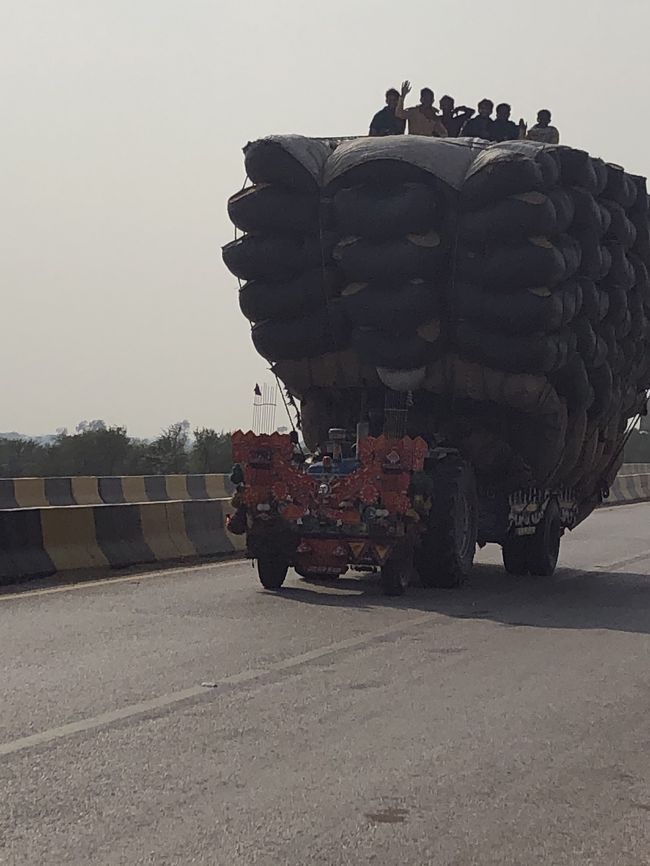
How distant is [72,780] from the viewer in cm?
612

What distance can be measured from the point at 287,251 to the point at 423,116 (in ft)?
10.1

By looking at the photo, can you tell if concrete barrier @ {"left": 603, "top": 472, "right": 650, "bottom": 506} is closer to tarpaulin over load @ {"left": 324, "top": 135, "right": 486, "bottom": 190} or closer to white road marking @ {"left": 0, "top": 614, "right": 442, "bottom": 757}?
tarpaulin over load @ {"left": 324, "top": 135, "right": 486, "bottom": 190}

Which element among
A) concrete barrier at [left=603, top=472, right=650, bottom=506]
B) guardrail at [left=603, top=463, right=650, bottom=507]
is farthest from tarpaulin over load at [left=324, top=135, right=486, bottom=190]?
concrete barrier at [left=603, top=472, right=650, bottom=506]

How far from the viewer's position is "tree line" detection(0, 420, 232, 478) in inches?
1575

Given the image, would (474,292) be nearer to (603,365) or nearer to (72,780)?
(603,365)

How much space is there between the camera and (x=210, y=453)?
42.1 metres

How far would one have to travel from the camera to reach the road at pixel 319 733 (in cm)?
543

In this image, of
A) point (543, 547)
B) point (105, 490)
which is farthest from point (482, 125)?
point (105, 490)

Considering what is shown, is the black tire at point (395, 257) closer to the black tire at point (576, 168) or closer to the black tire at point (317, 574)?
the black tire at point (576, 168)

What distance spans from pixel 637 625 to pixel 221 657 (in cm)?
426

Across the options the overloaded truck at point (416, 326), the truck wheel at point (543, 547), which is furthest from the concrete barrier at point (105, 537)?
the truck wheel at point (543, 547)

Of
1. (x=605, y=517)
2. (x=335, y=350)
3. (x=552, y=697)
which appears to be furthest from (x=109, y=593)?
(x=605, y=517)

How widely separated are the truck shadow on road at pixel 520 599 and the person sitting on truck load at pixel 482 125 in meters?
5.07

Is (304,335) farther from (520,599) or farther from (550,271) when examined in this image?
(520,599)
